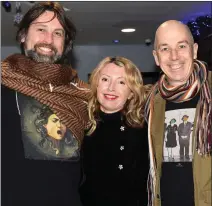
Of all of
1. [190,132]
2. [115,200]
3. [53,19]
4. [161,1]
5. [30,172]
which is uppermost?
[161,1]

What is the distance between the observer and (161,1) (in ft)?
17.3

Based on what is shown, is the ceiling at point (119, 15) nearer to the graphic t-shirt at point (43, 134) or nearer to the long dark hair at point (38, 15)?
the long dark hair at point (38, 15)

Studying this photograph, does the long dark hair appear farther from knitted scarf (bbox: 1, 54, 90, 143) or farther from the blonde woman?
the blonde woman

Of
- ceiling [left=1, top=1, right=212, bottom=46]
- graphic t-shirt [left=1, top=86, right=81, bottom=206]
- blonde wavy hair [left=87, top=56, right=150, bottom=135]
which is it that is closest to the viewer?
graphic t-shirt [left=1, top=86, right=81, bottom=206]

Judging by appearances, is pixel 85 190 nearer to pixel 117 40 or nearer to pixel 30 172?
pixel 30 172

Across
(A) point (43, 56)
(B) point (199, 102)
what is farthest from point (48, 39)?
(B) point (199, 102)

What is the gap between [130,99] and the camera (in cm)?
246

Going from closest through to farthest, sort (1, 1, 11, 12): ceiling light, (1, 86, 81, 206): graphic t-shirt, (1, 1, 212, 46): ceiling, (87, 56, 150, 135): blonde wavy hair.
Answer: (1, 86, 81, 206): graphic t-shirt < (87, 56, 150, 135): blonde wavy hair < (1, 1, 11, 12): ceiling light < (1, 1, 212, 46): ceiling

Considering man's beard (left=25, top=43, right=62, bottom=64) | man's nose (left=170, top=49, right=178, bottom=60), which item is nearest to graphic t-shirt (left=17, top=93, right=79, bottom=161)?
man's beard (left=25, top=43, right=62, bottom=64)

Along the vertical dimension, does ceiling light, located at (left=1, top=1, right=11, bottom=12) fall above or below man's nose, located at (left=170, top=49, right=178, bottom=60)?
above

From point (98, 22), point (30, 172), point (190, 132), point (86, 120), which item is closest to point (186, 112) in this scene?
point (190, 132)

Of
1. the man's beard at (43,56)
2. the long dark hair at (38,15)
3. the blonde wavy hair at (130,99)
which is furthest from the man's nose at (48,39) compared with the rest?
the blonde wavy hair at (130,99)

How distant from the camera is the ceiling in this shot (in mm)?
5398

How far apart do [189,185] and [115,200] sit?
45cm
